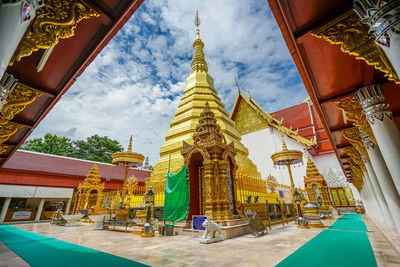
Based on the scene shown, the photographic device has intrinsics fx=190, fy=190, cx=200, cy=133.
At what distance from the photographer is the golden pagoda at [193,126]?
878 centimetres

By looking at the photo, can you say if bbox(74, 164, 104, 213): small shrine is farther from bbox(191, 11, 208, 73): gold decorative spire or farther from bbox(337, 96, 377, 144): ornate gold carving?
bbox(337, 96, 377, 144): ornate gold carving

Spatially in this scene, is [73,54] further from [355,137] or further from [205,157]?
[355,137]

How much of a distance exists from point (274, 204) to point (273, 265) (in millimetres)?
6210

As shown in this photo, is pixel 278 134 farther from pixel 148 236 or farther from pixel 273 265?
pixel 273 265

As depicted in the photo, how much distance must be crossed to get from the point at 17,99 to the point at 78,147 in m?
24.2

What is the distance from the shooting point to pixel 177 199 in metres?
5.45

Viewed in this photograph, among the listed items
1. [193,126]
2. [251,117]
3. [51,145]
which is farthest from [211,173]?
[51,145]

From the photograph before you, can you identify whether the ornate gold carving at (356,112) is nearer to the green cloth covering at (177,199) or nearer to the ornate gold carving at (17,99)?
the green cloth covering at (177,199)

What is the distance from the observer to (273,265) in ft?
8.01

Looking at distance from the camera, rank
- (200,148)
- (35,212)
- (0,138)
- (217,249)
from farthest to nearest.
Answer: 1. (35,212)
2. (200,148)
3. (0,138)
4. (217,249)

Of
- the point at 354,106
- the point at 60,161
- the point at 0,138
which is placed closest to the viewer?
the point at 354,106

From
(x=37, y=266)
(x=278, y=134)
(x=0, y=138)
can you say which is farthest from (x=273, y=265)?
(x=278, y=134)

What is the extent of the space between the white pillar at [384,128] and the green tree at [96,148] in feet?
85.4

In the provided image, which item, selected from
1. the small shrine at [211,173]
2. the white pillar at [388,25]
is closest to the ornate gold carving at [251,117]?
the small shrine at [211,173]
